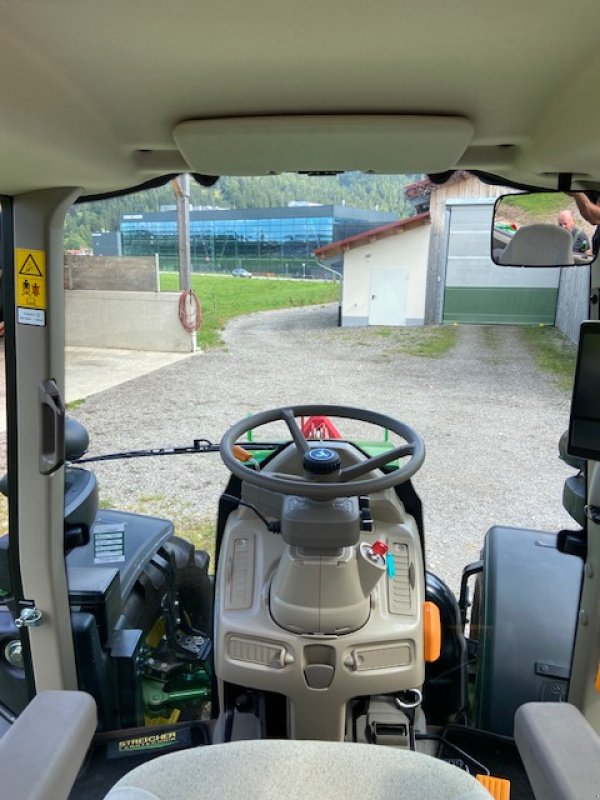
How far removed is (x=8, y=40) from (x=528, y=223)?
1.16m

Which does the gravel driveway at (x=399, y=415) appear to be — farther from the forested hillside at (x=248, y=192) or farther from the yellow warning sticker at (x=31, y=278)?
the yellow warning sticker at (x=31, y=278)

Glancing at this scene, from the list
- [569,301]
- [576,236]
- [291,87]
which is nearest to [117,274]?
[569,301]

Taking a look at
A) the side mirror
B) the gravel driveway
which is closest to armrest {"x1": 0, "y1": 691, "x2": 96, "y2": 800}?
the side mirror

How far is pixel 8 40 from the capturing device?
2.38ft

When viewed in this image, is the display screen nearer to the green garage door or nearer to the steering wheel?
the steering wheel

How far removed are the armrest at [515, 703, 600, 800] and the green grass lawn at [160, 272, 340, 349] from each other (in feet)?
43.3

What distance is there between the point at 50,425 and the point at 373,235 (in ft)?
45.2

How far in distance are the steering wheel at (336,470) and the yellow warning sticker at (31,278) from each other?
1.93 ft

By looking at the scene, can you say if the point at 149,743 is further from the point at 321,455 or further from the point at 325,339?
the point at 325,339

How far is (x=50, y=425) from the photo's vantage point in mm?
1482

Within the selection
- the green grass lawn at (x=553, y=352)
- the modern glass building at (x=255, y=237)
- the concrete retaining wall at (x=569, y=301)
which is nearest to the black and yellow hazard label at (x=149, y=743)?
the modern glass building at (x=255, y=237)

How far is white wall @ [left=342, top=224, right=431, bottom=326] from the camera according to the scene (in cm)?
1444

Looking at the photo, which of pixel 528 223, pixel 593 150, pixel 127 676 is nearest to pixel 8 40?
pixel 593 150

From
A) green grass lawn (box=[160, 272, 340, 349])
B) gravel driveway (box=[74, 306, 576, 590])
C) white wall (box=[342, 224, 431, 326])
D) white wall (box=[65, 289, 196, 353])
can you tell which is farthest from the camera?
green grass lawn (box=[160, 272, 340, 349])
